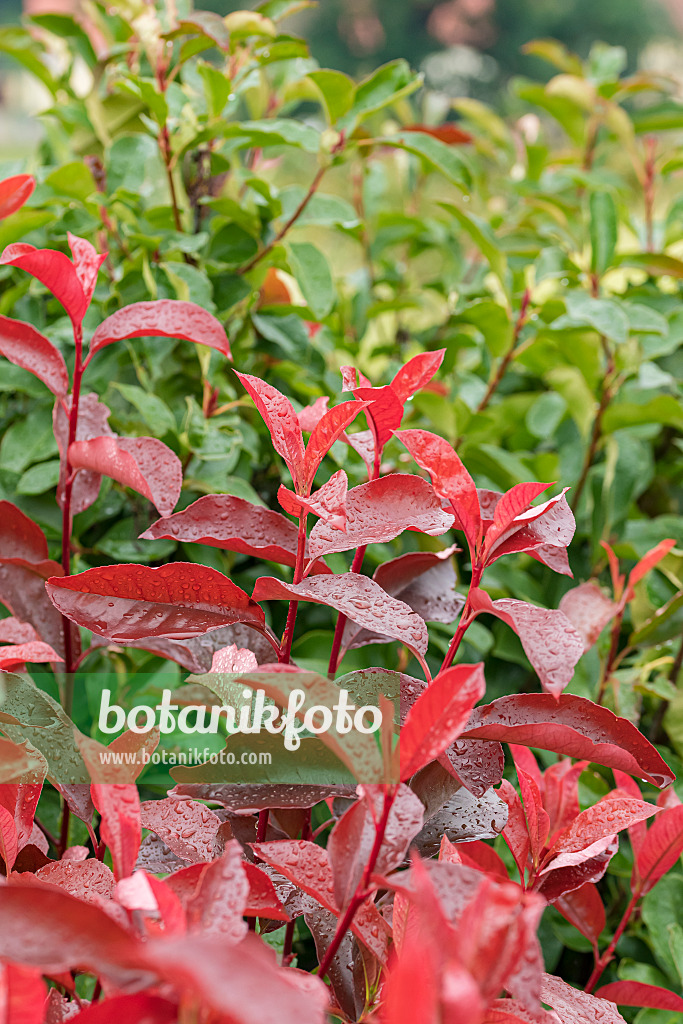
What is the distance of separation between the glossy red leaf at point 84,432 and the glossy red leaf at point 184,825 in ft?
0.89

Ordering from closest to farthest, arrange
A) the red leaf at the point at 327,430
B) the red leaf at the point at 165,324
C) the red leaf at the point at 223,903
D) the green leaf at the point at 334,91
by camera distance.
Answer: the red leaf at the point at 223,903 → the red leaf at the point at 327,430 → the red leaf at the point at 165,324 → the green leaf at the point at 334,91

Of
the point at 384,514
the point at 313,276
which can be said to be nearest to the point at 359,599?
the point at 384,514

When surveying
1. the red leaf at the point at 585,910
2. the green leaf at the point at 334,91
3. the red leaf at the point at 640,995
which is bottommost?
the red leaf at the point at 585,910

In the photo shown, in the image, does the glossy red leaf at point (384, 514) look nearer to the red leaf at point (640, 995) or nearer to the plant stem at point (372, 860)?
the plant stem at point (372, 860)

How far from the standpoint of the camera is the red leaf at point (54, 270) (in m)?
0.48

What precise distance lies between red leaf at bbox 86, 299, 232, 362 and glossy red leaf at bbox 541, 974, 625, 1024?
0.41 metres

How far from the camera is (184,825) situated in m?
0.42

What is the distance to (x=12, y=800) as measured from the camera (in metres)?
0.42

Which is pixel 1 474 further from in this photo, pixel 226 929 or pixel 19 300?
pixel 226 929

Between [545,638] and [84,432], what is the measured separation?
40 centimetres

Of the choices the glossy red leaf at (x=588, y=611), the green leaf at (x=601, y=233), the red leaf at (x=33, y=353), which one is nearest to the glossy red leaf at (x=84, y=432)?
the red leaf at (x=33, y=353)

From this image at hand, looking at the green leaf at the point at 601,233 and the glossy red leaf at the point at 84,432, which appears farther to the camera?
the green leaf at the point at 601,233

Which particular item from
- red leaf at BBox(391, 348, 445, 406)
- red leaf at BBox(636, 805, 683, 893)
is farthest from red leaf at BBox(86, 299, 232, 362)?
red leaf at BBox(636, 805, 683, 893)

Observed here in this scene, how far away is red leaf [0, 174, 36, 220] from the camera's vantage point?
21.9 inches
